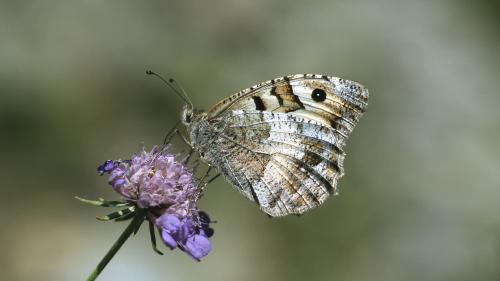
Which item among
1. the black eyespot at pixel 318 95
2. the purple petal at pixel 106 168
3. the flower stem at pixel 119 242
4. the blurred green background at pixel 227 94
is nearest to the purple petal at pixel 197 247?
the flower stem at pixel 119 242

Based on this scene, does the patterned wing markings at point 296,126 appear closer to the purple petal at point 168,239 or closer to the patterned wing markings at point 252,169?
the patterned wing markings at point 252,169

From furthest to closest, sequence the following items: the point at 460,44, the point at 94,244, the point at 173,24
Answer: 1. the point at 460,44
2. the point at 173,24
3. the point at 94,244

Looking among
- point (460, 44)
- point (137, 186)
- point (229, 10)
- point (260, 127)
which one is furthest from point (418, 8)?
point (137, 186)

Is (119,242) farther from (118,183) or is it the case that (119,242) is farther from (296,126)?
(296,126)

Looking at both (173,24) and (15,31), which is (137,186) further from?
(173,24)

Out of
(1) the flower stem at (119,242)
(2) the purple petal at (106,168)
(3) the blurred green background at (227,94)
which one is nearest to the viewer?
(1) the flower stem at (119,242)
